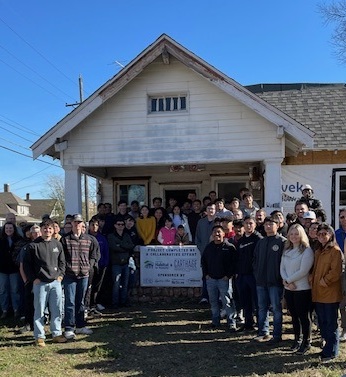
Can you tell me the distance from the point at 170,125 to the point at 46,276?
4.94 meters

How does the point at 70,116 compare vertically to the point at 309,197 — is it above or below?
above

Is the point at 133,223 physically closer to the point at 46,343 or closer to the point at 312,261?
the point at 46,343

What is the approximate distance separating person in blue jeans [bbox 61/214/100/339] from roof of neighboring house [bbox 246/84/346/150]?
21.7 feet

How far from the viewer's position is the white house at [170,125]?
389 inches

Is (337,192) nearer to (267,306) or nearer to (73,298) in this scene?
(267,306)

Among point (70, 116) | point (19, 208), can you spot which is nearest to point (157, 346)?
point (70, 116)

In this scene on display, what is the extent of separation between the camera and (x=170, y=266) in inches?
374

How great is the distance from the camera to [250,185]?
41.5 feet

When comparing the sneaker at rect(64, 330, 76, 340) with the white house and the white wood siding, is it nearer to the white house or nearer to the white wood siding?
the white house

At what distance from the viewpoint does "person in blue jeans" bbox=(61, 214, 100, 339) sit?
683 cm

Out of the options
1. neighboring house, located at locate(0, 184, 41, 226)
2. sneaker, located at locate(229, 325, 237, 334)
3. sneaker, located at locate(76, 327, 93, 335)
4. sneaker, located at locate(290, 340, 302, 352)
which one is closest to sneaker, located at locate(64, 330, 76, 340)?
sneaker, located at locate(76, 327, 93, 335)

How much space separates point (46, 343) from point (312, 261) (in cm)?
395

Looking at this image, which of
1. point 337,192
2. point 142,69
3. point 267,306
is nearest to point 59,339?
point 267,306

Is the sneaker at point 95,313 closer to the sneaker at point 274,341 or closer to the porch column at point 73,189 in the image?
the porch column at point 73,189
